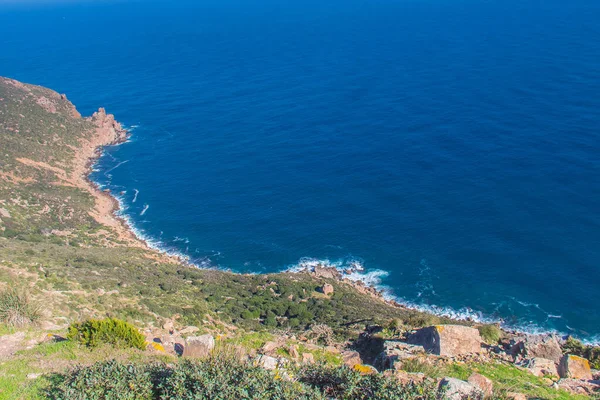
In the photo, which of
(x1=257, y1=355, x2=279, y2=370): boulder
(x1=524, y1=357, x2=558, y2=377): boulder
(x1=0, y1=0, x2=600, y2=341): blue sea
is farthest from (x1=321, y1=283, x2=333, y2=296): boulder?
(x1=257, y1=355, x2=279, y2=370): boulder

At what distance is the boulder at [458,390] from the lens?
16.7m

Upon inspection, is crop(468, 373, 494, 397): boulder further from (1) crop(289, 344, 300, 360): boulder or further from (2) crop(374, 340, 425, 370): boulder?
(1) crop(289, 344, 300, 360): boulder

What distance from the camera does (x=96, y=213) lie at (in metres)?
74.9

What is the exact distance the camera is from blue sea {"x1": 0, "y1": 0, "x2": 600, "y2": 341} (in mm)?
58750

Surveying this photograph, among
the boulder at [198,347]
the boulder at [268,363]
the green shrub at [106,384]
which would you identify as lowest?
the green shrub at [106,384]

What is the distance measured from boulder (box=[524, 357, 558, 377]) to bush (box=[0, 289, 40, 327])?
26.8 metres

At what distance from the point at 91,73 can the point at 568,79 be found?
133874 mm

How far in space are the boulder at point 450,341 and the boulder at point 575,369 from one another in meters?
4.00

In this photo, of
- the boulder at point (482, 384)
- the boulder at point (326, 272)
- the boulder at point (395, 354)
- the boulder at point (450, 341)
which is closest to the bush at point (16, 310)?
the boulder at point (395, 354)

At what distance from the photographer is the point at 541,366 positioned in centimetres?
2403

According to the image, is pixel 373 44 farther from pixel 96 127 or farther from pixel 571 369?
pixel 571 369

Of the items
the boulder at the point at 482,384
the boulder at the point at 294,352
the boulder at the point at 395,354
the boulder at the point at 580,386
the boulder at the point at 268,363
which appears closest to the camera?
the boulder at the point at 482,384

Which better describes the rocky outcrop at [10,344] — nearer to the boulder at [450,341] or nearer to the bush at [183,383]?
the bush at [183,383]

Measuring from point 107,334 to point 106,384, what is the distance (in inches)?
256
